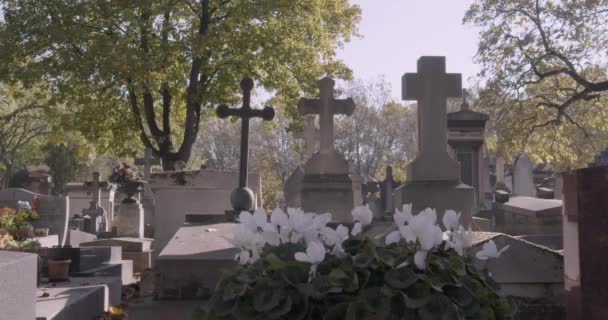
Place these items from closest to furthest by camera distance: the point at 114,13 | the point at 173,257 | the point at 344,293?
the point at 344,293 < the point at 173,257 < the point at 114,13

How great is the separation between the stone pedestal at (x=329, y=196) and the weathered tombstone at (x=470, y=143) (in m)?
10.2

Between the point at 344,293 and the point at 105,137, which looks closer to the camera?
the point at 344,293

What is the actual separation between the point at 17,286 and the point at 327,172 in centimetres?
627

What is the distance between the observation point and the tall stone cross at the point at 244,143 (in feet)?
25.2

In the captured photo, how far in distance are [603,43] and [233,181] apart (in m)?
12.8

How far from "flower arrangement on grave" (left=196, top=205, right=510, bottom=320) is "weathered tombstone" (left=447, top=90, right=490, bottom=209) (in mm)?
16848

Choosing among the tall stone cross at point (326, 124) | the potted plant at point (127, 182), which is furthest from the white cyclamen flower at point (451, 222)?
the potted plant at point (127, 182)

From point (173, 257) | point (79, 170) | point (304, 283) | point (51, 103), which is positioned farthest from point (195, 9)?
point (79, 170)

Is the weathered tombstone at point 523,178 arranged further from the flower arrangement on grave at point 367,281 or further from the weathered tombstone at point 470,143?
the flower arrangement on grave at point 367,281

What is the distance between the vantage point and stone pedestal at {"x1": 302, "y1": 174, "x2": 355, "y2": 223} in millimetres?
8711

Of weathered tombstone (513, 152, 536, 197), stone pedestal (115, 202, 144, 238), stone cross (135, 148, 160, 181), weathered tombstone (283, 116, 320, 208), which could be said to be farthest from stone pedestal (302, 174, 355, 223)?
weathered tombstone (513, 152, 536, 197)

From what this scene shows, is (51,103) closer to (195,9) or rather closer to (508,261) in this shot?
(195,9)

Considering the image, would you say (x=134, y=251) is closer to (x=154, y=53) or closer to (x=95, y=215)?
(x=154, y=53)

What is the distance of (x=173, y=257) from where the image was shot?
4617mm
